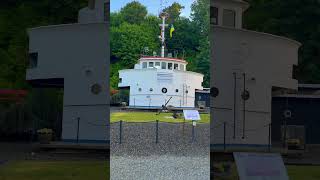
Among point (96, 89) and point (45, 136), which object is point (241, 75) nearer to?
point (96, 89)

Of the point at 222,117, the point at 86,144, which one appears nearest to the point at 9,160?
the point at 86,144

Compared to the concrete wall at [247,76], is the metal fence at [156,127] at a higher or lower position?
lower

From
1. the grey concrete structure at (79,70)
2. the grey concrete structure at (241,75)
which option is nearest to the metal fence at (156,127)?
the grey concrete structure at (241,75)

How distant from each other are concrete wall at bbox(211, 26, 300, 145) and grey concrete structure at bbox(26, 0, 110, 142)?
2.87 m

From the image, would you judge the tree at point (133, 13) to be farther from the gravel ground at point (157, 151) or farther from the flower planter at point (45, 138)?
the flower planter at point (45, 138)

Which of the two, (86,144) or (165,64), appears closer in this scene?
(165,64)

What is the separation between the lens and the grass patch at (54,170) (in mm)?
9067

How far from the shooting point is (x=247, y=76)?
44.1 feet

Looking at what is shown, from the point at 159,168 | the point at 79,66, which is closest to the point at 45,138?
the point at 79,66

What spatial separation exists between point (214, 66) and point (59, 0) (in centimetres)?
1094

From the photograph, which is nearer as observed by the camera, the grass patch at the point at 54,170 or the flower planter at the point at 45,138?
the grass patch at the point at 54,170

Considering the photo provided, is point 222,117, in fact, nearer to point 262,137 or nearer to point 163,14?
point 262,137

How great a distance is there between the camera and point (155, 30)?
5.51 metres

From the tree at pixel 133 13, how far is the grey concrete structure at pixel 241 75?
7.20m
